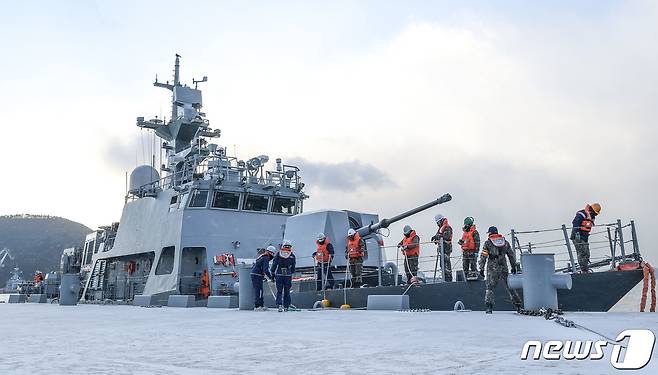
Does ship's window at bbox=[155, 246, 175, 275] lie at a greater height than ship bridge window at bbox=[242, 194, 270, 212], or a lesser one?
lesser

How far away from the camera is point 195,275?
19.4m

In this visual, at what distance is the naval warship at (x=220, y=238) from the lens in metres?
11.3

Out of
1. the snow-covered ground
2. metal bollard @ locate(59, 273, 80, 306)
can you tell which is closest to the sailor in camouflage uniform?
the snow-covered ground

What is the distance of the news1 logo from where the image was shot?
3104mm

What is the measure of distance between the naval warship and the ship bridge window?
0.04 m

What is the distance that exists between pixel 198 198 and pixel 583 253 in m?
13.2

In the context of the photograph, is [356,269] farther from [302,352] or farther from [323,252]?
[302,352]

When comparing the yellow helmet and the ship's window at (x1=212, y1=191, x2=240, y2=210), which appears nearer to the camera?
the yellow helmet

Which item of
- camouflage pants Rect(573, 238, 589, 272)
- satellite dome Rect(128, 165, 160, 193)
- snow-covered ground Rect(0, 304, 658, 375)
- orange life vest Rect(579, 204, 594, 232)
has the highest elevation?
satellite dome Rect(128, 165, 160, 193)

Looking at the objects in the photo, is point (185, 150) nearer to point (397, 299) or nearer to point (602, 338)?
point (397, 299)

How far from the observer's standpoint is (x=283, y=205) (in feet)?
69.7

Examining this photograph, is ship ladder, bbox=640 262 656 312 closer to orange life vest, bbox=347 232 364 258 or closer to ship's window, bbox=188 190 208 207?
orange life vest, bbox=347 232 364 258

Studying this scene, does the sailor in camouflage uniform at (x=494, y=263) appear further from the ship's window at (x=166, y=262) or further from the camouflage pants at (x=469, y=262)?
the ship's window at (x=166, y=262)

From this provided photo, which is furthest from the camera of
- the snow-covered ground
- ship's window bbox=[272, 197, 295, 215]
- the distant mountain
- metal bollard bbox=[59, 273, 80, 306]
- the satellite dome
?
the distant mountain
